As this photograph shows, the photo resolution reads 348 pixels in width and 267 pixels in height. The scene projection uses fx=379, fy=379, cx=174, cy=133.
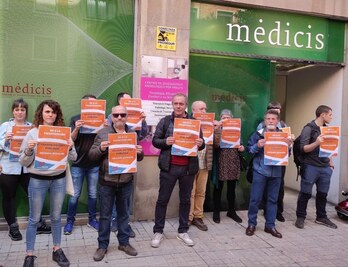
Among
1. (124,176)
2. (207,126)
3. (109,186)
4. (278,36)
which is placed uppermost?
(278,36)

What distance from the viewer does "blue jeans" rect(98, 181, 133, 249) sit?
4.57m

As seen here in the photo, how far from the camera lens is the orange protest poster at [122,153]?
14.4 ft

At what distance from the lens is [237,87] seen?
6.97 meters

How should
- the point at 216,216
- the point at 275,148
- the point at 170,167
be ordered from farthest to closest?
the point at 216,216 < the point at 275,148 < the point at 170,167

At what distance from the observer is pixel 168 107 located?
622 cm

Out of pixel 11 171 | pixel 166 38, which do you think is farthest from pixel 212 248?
pixel 166 38

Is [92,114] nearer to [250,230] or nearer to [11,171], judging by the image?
[11,171]

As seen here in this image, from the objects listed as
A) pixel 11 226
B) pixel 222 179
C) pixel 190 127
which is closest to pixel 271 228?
pixel 222 179

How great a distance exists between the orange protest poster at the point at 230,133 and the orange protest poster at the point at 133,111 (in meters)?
1.39

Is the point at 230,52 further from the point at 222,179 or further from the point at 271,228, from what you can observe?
the point at 271,228

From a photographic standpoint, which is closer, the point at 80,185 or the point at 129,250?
the point at 129,250

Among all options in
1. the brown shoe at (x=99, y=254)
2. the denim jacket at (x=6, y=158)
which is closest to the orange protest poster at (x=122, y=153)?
the brown shoe at (x=99, y=254)

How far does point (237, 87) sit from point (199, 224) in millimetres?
2619

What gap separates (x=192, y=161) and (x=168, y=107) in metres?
1.45
